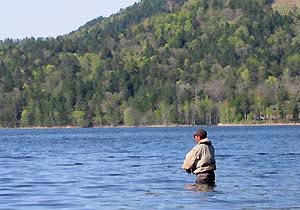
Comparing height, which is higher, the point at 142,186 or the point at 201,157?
the point at 201,157

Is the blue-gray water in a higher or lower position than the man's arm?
lower

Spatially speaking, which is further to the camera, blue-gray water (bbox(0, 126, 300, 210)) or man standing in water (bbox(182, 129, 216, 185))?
man standing in water (bbox(182, 129, 216, 185))

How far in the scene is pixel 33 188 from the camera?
33.7m

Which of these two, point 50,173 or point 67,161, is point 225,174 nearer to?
point 50,173

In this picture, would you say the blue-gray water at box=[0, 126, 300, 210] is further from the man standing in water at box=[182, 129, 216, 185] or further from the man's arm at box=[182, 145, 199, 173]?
the man's arm at box=[182, 145, 199, 173]

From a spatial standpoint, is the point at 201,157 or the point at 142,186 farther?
the point at 142,186

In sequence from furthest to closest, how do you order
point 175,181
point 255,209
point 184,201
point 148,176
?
1. point 148,176
2. point 175,181
3. point 184,201
4. point 255,209

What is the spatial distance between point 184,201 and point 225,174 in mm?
12185

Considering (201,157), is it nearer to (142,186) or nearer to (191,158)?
(191,158)

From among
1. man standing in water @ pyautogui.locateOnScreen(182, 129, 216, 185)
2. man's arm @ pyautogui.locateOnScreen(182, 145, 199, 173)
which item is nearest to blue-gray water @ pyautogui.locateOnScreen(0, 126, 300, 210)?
man standing in water @ pyautogui.locateOnScreen(182, 129, 216, 185)

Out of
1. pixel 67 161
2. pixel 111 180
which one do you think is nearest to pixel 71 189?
pixel 111 180

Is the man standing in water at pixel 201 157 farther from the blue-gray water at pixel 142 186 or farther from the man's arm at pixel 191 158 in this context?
the blue-gray water at pixel 142 186

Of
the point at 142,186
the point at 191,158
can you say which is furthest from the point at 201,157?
the point at 142,186

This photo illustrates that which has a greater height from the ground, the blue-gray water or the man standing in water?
the man standing in water
